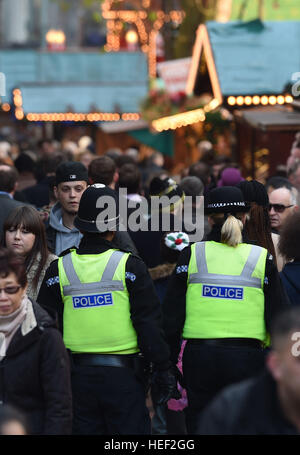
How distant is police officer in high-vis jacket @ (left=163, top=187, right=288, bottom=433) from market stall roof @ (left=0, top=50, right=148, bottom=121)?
20.4 metres

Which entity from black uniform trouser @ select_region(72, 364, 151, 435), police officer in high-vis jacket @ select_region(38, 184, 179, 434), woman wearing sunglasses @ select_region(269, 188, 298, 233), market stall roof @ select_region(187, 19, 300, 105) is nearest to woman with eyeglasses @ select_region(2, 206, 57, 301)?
police officer in high-vis jacket @ select_region(38, 184, 179, 434)

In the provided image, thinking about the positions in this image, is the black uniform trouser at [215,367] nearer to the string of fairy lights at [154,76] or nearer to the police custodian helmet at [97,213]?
the police custodian helmet at [97,213]

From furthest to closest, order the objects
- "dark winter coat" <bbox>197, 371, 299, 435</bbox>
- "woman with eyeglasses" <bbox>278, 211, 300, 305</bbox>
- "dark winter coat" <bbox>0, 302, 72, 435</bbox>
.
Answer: "woman with eyeglasses" <bbox>278, 211, 300, 305</bbox>
"dark winter coat" <bbox>0, 302, 72, 435</bbox>
"dark winter coat" <bbox>197, 371, 299, 435</bbox>

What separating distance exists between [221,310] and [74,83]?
22.6 metres

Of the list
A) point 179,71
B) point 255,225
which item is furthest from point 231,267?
point 179,71

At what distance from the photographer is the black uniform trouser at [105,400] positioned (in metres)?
5.48

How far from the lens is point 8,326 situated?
15.4 ft

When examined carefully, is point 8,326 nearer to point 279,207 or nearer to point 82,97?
point 279,207

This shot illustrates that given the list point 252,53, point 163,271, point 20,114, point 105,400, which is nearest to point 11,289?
point 105,400

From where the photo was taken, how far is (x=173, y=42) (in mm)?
29188

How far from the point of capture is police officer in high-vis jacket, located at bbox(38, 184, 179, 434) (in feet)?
18.1

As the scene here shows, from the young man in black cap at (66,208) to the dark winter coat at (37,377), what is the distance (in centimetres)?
251

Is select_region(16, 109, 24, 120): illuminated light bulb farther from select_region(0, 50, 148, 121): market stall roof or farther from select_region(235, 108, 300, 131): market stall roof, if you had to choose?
select_region(235, 108, 300, 131): market stall roof
